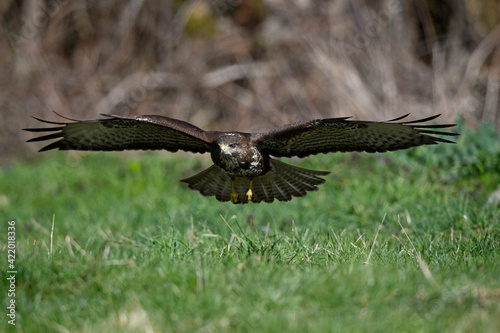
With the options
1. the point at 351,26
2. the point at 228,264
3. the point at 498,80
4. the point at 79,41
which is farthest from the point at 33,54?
the point at 228,264

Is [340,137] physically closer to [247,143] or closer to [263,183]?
[247,143]

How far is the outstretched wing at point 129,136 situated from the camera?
4.82 meters

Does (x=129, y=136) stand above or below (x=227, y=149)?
above

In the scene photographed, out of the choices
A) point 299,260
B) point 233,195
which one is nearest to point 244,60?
point 233,195

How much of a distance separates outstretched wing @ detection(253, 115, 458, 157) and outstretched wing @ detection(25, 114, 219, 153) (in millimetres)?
535

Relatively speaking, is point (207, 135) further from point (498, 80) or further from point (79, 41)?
point (79, 41)

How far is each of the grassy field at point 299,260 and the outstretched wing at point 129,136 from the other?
0.68m

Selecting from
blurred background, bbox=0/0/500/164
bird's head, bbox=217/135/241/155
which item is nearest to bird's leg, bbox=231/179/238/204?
bird's head, bbox=217/135/241/155

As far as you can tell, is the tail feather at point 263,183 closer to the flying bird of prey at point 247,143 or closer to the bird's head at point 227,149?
the flying bird of prey at point 247,143

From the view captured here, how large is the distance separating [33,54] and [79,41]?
100 centimetres

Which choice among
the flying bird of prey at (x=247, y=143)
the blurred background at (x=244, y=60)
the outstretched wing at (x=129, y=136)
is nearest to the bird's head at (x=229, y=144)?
the flying bird of prey at (x=247, y=143)

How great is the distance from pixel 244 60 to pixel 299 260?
7436mm

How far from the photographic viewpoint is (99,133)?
507cm

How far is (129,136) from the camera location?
5.14 metres
